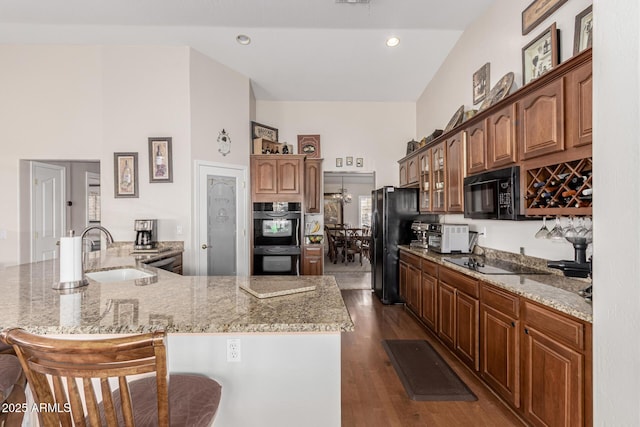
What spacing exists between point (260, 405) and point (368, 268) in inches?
238

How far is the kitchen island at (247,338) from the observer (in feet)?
3.78

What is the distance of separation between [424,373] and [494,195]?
159 cm

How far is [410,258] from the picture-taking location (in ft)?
12.4

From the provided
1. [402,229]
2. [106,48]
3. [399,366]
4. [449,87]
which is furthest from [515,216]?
[106,48]

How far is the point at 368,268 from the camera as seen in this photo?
714cm

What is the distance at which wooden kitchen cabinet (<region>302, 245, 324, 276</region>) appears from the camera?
4746 mm

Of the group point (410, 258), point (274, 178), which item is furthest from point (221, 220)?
point (410, 258)

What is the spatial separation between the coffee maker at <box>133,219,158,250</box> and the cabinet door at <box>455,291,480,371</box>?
3430 millimetres

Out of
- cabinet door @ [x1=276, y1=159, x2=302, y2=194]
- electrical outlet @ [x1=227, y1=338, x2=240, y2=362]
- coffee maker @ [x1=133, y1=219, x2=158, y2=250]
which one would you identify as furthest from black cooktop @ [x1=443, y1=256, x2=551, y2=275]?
coffee maker @ [x1=133, y1=219, x2=158, y2=250]

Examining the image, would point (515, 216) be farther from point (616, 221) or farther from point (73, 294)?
point (73, 294)

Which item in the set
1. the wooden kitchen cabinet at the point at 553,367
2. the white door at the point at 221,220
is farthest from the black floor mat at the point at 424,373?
the white door at the point at 221,220

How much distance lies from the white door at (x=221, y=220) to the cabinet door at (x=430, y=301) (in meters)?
2.55

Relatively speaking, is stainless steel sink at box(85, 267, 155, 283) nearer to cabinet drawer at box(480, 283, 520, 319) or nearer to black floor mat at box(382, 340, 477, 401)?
black floor mat at box(382, 340, 477, 401)

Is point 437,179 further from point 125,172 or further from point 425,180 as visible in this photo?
point 125,172
